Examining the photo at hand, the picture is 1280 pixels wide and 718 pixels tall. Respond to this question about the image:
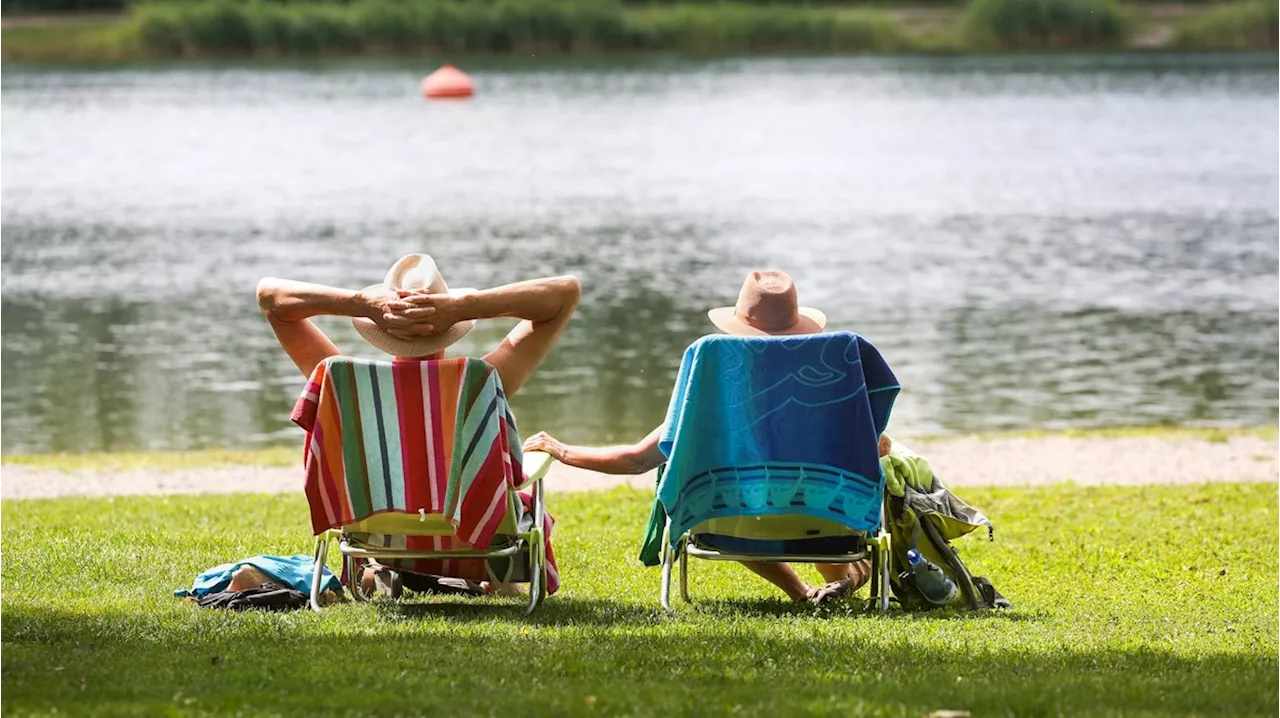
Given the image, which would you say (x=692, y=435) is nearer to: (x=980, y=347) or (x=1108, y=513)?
(x=1108, y=513)

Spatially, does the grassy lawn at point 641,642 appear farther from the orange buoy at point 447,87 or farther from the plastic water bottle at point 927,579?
Result: the orange buoy at point 447,87

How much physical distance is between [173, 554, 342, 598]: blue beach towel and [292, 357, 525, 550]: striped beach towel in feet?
1.81

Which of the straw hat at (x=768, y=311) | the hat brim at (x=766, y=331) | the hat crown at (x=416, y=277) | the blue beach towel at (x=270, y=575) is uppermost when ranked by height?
the hat crown at (x=416, y=277)

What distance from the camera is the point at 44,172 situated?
4225 cm

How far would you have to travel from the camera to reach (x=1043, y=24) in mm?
96500

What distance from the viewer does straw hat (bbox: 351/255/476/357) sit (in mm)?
6199

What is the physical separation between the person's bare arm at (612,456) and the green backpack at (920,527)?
0.93m

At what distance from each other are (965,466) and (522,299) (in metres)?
6.62

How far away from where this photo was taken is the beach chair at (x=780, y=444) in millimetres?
6215

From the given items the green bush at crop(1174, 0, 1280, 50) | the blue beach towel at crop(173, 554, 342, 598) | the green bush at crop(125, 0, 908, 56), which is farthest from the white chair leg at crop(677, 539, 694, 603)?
the green bush at crop(1174, 0, 1280, 50)

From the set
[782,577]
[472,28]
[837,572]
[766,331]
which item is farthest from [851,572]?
[472,28]

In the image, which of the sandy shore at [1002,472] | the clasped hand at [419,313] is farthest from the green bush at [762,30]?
the clasped hand at [419,313]

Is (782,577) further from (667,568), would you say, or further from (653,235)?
(653,235)

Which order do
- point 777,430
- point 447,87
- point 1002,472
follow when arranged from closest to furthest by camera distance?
1. point 777,430
2. point 1002,472
3. point 447,87
